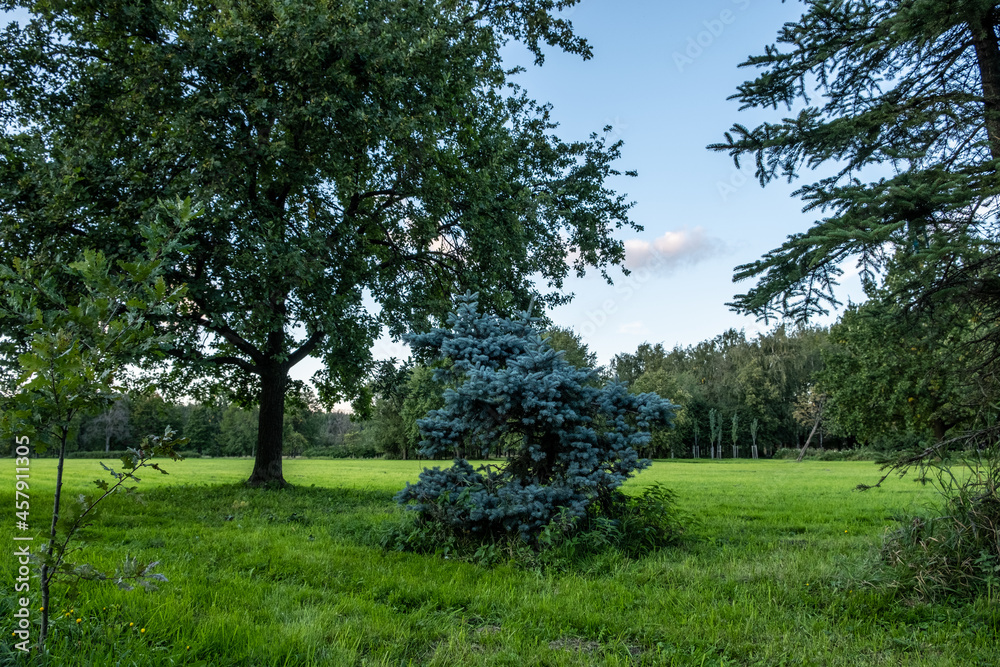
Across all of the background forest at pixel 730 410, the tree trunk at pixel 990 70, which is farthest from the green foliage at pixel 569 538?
the background forest at pixel 730 410

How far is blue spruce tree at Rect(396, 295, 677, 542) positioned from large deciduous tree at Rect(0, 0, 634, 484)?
4.64 m

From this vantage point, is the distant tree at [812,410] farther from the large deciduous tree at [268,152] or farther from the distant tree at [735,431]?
the large deciduous tree at [268,152]

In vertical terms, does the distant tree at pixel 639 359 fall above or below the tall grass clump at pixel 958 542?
above

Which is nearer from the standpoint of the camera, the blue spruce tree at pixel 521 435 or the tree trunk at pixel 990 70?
the tree trunk at pixel 990 70

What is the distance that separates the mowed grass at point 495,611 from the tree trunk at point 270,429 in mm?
7409

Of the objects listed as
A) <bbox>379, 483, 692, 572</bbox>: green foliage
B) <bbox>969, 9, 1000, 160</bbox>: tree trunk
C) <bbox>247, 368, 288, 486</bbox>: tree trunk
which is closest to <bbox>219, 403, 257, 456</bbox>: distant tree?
<bbox>247, 368, 288, 486</bbox>: tree trunk

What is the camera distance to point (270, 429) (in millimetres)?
14141

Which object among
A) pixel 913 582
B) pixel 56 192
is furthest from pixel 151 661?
pixel 56 192

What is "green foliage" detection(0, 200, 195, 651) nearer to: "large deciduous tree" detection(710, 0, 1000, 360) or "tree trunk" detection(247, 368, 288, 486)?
"large deciduous tree" detection(710, 0, 1000, 360)

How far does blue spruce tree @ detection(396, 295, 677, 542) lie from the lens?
5.81 meters

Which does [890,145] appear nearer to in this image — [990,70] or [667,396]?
[990,70]

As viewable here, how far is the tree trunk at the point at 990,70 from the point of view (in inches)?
220

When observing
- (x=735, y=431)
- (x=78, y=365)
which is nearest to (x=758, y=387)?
(x=735, y=431)

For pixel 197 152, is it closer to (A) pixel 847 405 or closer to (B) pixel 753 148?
(B) pixel 753 148
